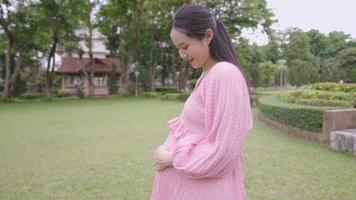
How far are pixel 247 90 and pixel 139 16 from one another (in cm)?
2311

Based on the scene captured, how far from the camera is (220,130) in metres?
1.06

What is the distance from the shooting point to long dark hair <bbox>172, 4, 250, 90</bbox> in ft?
3.76

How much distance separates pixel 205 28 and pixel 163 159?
46 cm

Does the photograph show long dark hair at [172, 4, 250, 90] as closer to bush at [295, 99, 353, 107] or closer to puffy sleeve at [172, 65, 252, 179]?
puffy sleeve at [172, 65, 252, 179]

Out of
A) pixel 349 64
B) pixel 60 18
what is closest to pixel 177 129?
pixel 60 18

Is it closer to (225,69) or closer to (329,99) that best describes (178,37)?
(225,69)

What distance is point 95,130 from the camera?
28.0 feet

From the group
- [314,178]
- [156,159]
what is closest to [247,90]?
[156,159]

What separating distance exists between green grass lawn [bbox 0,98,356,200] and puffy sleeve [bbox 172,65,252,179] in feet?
8.30

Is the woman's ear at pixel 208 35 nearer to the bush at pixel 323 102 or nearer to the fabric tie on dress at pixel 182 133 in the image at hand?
the fabric tie on dress at pixel 182 133

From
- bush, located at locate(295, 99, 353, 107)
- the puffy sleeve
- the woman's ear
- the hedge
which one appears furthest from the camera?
bush, located at locate(295, 99, 353, 107)

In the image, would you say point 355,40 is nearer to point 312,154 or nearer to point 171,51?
point 171,51

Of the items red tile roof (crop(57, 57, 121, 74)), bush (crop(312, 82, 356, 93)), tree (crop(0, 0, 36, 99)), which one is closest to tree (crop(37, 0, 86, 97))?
tree (crop(0, 0, 36, 99))

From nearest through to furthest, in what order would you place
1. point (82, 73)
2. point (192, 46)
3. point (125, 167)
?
point (192, 46) → point (125, 167) → point (82, 73)
